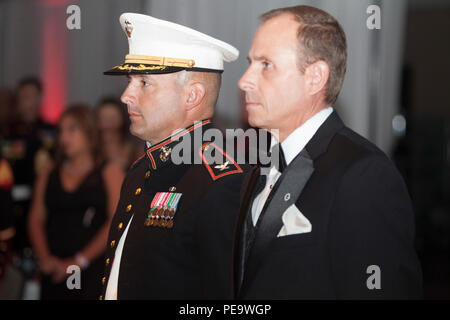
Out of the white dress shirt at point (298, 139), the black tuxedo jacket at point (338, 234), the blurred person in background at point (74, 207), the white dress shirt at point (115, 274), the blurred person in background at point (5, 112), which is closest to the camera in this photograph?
the black tuxedo jacket at point (338, 234)

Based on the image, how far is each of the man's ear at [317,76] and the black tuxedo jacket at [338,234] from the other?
0.13 metres

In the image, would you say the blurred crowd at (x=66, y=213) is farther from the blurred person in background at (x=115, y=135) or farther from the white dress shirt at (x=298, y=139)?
the white dress shirt at (x=298, y=139)

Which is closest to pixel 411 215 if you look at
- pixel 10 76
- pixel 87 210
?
pixel 87 210

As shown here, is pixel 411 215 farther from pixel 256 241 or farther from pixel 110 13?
pixel 110 13

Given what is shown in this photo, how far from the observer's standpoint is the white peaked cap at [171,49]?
1.64m

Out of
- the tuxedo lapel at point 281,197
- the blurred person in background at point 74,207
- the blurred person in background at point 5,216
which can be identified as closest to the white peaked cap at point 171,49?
the tuxedo lapel at point 281,197

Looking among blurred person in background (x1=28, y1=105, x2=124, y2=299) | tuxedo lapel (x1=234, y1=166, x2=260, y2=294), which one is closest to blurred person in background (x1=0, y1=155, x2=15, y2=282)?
blurred person in background (x1=28, y1=105, x2=124, y2=299)

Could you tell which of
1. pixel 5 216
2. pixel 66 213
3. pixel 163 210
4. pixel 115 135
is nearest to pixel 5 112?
pixel 115 135

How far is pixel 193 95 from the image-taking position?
165 centimetres

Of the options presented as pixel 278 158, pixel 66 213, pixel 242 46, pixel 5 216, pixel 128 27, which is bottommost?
pixel 66 213

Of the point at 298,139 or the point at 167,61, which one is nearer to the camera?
the point at 298,139

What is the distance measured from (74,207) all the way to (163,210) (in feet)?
5.68

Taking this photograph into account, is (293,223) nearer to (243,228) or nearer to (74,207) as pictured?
(243,228)
